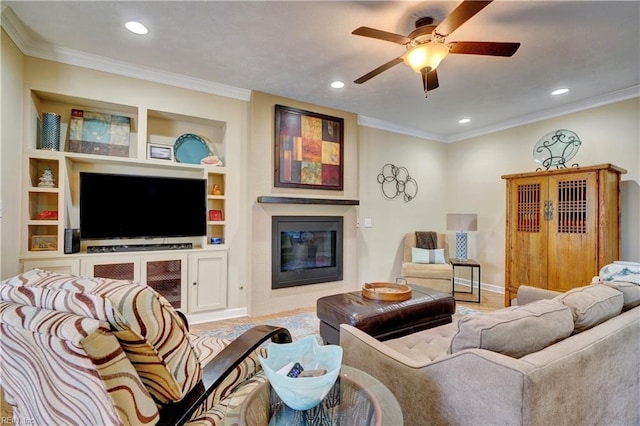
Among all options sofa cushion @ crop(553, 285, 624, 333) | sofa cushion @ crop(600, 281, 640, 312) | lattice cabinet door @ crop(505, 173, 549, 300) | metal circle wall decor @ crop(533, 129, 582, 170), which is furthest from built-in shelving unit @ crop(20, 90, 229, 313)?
metal circle wall decor @ crop(533, 129, 582, 170)

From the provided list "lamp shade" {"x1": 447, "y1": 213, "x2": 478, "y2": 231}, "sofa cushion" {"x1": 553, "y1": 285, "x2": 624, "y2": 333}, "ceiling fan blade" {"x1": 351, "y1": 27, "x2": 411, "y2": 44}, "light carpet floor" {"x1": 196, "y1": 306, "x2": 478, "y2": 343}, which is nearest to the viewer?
"sofa cushion" {"x1": 553, "y1": 285, "x2": 624, "y2": 333}

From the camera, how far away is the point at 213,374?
3.54 ft

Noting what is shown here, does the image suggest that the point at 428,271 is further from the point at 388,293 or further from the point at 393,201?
the point at 388,293

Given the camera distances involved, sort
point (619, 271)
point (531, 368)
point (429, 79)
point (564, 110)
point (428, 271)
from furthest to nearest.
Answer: point (428, 271)
point (564, 110)
point (429, 79)
point (619, 271)
point (531, 368)

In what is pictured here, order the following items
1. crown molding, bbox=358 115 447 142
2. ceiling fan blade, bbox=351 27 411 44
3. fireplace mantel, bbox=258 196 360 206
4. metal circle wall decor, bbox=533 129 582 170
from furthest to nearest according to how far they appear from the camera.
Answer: crown molding, bbox=358 115 447 142 → metal circle wall decor, bbox=533 129 582 170 → fireplace mantel, bbox=258 196 360 206 → ceiling fan blade, bbox=351 27 411 44

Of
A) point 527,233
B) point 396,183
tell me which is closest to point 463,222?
point 527,233

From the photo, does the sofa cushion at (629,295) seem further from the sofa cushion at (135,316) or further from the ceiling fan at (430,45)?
the sofa cushion at (135,316)

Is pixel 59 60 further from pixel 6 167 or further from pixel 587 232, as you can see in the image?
pixel 587 232

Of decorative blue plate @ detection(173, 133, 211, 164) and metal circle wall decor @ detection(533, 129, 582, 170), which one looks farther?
metal circle wall decor @ detection(533, 129, 582, 170)

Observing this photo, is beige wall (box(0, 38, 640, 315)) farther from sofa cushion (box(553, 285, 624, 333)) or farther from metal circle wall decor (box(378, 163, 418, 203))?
sofa cushion (box(553, 285, 624, 333))

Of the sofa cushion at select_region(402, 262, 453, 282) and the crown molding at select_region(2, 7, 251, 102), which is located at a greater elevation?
the crown molding at select_region(2, 7, 251, 102)

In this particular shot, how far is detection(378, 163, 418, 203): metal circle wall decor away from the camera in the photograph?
15.4 ft

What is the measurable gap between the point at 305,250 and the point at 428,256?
73.7 inches

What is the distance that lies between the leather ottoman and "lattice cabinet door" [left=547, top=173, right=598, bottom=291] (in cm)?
175
